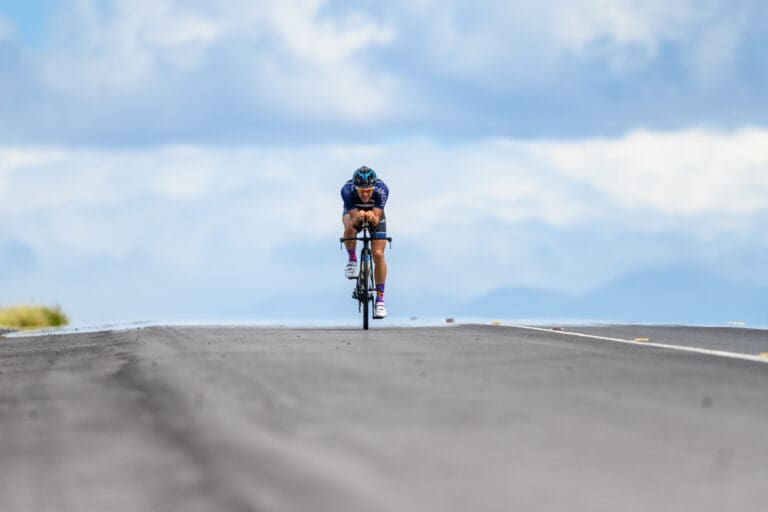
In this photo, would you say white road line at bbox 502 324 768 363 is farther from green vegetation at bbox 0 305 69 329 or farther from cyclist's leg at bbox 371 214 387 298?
green vegetation at bbox 0 305 69 329

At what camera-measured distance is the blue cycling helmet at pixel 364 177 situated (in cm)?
1933

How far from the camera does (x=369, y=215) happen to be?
19.3 meters

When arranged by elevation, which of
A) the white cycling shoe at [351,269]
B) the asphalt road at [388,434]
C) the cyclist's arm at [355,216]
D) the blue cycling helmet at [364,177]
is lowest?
the asphalt road at [388,434]

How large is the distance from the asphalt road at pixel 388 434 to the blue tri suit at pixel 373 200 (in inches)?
338

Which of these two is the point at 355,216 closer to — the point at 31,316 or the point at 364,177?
the point at 364,177

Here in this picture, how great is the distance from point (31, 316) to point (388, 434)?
31362 millimetres

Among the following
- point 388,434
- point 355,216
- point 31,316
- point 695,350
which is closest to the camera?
point 388,434

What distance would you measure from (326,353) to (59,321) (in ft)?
84.8

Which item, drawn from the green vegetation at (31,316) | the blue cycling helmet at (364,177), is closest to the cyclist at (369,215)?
the blue cycling helmet at (364,177)

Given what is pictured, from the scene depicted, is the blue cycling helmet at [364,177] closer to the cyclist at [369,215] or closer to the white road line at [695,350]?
the cyclist at [369,215]

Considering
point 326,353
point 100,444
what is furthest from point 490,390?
point 326,353

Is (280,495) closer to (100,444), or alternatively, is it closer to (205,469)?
(205,469)

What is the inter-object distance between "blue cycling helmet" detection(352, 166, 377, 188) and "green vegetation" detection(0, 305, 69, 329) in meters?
18.4

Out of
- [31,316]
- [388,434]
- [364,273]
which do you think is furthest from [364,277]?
[31,316]
